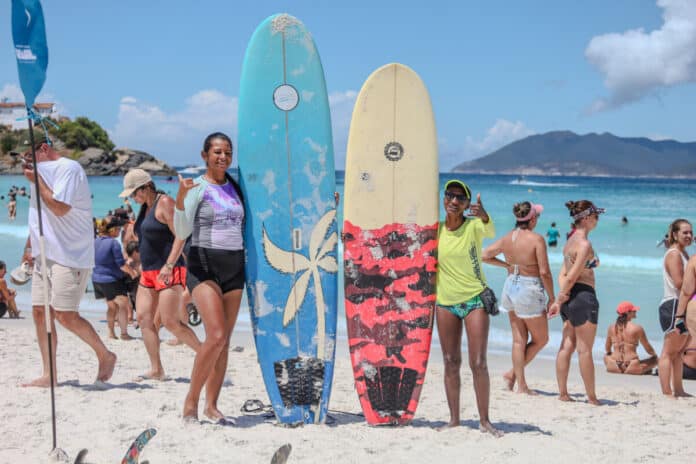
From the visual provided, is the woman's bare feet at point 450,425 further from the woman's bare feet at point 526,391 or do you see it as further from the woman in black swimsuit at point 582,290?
the woman's bare feet at point 526,391

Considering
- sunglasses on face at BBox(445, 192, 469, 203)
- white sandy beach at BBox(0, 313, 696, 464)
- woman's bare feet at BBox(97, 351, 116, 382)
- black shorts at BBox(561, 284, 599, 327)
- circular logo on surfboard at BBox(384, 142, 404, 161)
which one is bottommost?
white sandy beach at BBox(0, 313, 696, 464)

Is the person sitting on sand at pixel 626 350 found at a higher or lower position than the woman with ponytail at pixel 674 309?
lower

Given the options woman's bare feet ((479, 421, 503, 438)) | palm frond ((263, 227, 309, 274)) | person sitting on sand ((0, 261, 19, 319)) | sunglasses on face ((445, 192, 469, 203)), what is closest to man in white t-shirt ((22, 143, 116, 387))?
palm frond ((263, 227, 309, 274))

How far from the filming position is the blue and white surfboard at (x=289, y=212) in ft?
13.3

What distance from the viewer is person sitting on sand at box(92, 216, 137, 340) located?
21.8 ft

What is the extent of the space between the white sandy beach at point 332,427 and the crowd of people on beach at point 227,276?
173mm

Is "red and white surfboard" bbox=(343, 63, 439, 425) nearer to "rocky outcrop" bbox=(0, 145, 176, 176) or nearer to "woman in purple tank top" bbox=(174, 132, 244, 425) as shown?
"woman in purple tank top" bbox=(174, 132, 244, 425)

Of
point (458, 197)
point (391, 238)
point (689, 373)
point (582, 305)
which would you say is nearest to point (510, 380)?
point (582, 305)

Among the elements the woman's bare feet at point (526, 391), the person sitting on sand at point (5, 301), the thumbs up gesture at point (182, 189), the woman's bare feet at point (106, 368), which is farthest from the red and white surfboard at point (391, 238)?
the person sitting on sand at point (5, 301)

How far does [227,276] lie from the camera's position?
146 inches

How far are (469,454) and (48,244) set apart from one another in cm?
264

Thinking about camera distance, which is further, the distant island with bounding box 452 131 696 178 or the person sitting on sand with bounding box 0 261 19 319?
the distant island with bounding box 452 131 696 178

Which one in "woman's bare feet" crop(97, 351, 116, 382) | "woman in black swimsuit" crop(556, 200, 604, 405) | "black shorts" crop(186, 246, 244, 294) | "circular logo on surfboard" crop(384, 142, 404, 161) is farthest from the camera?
"woman in black swimsuit" crop(556, 200, 604, 405)

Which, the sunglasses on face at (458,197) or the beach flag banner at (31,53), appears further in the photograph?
the sunglasses on face at (458,197)
